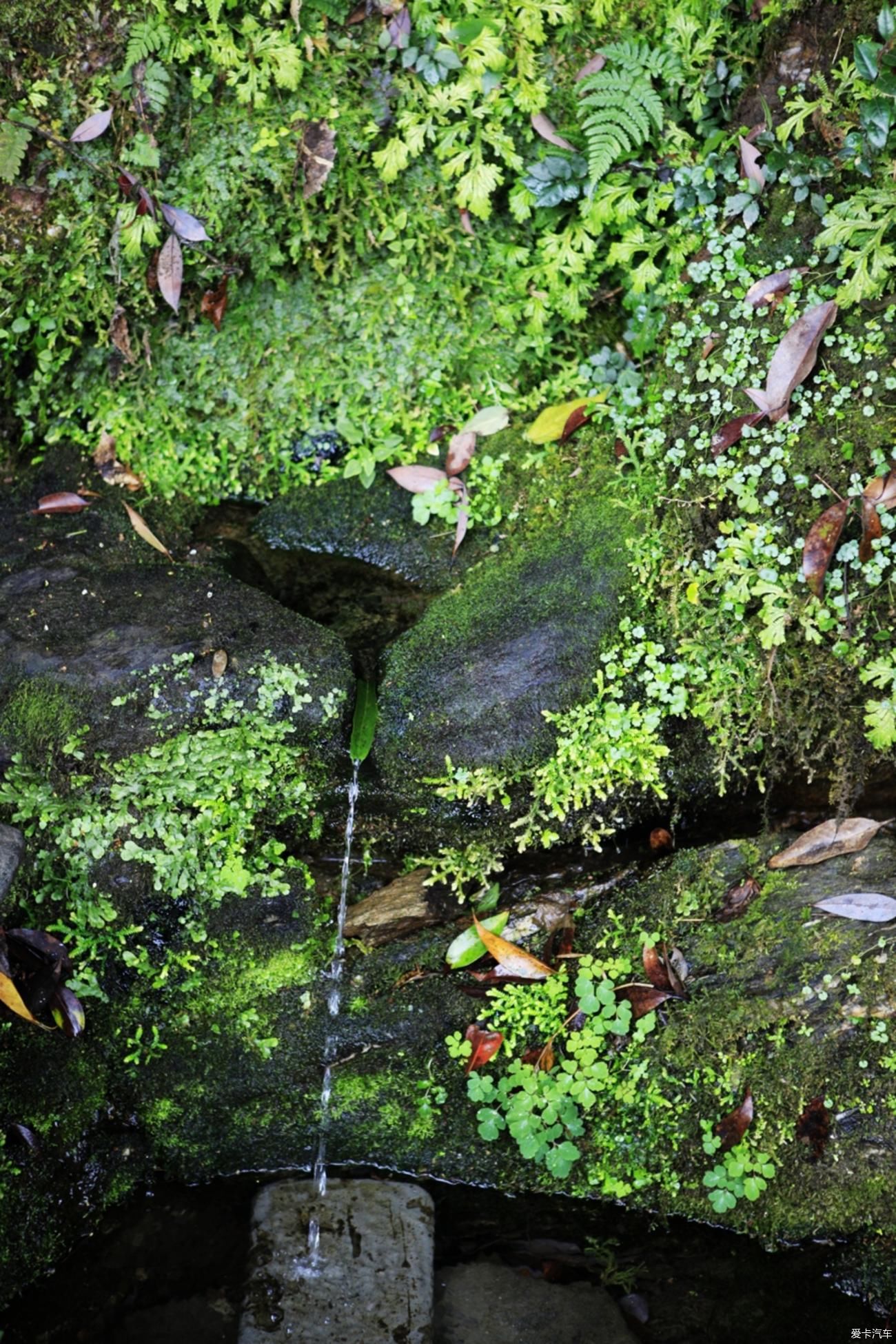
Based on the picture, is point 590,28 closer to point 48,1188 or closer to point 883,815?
point 883,815

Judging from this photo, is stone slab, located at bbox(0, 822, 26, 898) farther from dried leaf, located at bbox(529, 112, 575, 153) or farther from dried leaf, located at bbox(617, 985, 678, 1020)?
dried leaf, located at bbox(529, 112, 575, 153)

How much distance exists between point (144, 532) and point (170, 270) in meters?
1.15

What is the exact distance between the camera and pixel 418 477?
→ 463 centimetres

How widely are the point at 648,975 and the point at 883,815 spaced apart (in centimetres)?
112

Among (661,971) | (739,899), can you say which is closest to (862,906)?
(739,899)

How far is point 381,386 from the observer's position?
4.80 m

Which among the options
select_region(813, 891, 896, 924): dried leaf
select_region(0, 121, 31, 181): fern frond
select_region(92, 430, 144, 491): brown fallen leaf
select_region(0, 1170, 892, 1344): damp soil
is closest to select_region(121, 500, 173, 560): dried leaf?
select_region(92, 430, 144, 491): brown fallen leaf

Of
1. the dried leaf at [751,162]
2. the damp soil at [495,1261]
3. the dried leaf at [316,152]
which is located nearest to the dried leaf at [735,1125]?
the damp soil at [495,1261]

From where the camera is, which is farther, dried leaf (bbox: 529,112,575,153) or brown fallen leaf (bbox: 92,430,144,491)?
brown fallen leaf (bbox: 92,430,144,491)

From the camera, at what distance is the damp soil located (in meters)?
3.40

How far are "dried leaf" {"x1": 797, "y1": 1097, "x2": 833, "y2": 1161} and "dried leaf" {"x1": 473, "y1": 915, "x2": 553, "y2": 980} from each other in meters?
0.98

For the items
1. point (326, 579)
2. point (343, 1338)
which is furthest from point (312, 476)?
point (343, 1338)

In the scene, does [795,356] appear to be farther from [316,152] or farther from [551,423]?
[316,152]

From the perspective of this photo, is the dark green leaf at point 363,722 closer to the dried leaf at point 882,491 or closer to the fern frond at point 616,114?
the dried leaf at point 882,491
